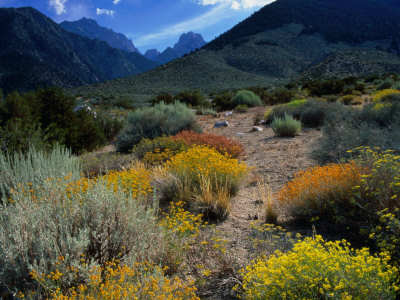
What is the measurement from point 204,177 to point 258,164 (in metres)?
2.46

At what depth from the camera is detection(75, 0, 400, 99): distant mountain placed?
41684mm

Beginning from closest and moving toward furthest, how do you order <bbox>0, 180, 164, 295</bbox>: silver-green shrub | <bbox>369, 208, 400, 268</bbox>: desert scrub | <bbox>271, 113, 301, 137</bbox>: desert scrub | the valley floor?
<bbox>0, 180, 164, 295</bbox>: silver-green shrub, <bbox>369, 208, 400, 268</bbox>: desert scrub, the valley floor, <bbox>271, 113, 301, 137</bbox>: desert scrub

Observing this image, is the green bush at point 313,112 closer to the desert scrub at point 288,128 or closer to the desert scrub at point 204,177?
the desert scrub at point 288,128

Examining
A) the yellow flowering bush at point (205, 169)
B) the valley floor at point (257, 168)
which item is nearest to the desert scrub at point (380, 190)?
the valley floor at point (257, 168)

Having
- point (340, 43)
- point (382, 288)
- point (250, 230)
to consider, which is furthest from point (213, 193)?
point (340, 43)

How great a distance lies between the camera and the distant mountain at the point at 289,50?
41684mm

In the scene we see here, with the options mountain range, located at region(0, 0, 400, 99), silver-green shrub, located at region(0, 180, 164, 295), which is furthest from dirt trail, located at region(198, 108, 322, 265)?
mountain range, located at region(0, 0, 400, 99)

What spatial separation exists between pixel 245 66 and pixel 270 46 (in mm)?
11195

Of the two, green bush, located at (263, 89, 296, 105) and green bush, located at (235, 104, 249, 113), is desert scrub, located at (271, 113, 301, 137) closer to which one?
green bush, located at (235, 104, 249, 113)

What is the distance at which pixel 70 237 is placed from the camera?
7.57 feet

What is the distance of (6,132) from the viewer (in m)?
6.17

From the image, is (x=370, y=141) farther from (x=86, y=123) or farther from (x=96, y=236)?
(x=86, y=123)

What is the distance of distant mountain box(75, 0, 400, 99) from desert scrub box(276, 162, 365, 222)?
34758 millimetres

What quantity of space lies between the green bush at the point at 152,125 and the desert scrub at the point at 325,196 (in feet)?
20.4
